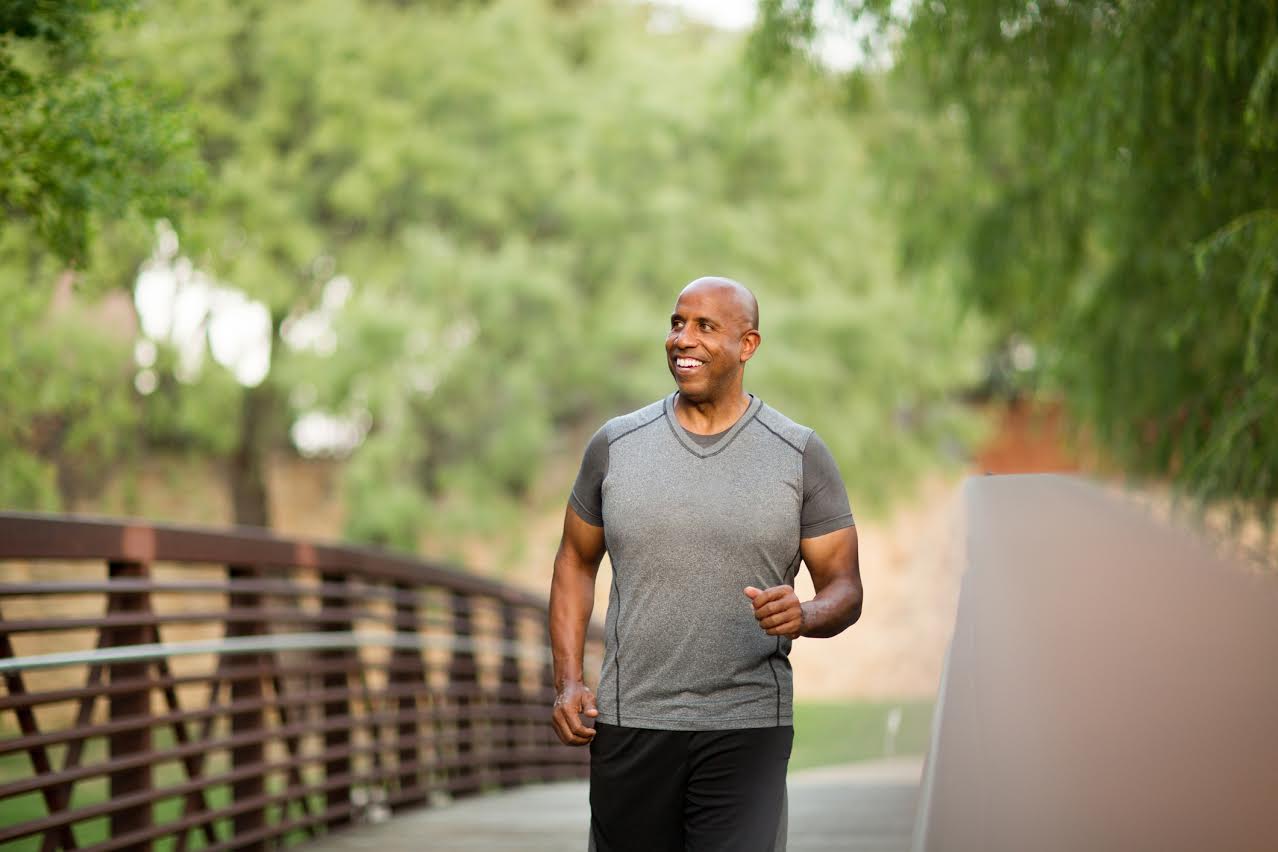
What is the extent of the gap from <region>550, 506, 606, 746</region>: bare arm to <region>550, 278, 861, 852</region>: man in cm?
1

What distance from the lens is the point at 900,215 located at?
11.8 metres

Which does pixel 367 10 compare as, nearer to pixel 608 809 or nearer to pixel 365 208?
pixel 365 208

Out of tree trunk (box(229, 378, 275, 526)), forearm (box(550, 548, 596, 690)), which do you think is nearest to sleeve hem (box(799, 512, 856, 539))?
forearm (box(550, 548, 596, 690))

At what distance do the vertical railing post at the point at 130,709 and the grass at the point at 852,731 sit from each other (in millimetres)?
2326

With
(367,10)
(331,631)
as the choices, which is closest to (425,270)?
(367,10)

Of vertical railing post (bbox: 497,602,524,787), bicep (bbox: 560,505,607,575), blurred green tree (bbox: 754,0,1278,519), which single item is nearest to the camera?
bicep (bbox: 560,505,607,575)

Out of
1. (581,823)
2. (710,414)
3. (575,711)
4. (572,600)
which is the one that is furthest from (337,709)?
(710,414)

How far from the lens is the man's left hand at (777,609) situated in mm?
2936

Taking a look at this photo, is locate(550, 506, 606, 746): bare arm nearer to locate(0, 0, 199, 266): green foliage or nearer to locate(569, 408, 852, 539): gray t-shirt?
locate(569, 408, 852, 539): gray t-shirt

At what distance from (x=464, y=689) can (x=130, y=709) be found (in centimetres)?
470

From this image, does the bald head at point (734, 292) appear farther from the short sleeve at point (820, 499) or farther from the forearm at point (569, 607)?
the forearm at point (569, 607)

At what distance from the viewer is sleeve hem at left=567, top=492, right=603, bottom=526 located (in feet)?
10.9

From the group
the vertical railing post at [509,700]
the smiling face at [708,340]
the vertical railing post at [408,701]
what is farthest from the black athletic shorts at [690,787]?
the vertical railing post at [509,700]

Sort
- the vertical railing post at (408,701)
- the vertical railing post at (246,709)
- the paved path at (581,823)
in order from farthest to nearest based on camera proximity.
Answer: the vertical railing post at (408,701), the vertical railing post at (246,709), the paved path at (581,823)
